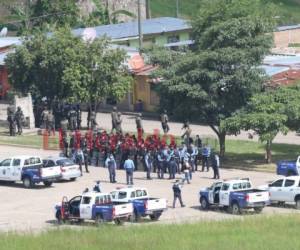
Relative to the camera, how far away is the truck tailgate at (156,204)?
44.6m

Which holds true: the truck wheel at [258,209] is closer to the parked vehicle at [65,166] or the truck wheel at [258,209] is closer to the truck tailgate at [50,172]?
the truck tailgate at [50,172]

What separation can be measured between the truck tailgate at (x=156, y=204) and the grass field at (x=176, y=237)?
200 cm

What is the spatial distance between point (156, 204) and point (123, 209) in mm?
1465

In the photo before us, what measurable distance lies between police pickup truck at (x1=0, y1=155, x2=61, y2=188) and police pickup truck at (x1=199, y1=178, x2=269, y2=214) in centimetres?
869

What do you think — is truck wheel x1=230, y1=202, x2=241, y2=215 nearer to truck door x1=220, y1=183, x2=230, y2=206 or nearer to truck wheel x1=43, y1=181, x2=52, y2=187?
truck door x1=220, y1=183, x2=230, y2=206

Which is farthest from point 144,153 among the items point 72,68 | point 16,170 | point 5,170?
point 72,68

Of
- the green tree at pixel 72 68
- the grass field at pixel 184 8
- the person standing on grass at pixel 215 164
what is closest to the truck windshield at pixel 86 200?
the person standing on grass at pixel 215 164

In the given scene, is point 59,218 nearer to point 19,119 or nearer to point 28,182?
point 28,182

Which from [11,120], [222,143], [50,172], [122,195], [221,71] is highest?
[221,71]

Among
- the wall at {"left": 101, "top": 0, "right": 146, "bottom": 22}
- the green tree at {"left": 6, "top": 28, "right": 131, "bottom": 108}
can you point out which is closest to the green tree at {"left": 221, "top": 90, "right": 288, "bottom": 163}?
the green tree at {"left": 6, "top": 28, "right": 131, "bottom": 108}

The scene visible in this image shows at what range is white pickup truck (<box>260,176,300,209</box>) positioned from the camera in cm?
4781

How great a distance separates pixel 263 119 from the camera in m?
57.4

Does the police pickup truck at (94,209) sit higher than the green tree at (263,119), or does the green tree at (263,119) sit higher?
the green tree at (263,119)

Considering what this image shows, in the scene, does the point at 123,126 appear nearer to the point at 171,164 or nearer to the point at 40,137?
the point at 40,137
